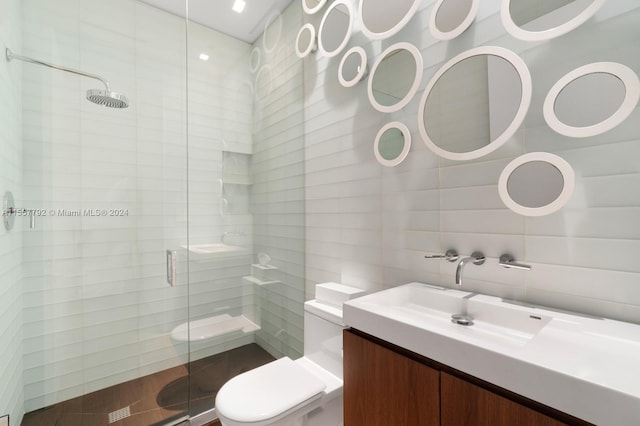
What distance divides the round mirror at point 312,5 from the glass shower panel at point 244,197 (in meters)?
0.13

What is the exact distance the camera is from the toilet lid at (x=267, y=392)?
1.19m

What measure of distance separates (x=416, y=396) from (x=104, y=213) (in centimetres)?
207

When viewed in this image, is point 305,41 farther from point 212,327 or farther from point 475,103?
point 212,327

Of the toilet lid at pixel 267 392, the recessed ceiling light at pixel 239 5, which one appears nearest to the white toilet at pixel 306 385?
the toilet lid at pixel 267 392

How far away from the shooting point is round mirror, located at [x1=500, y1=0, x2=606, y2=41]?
0.95 meters

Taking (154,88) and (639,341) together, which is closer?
(639,341)

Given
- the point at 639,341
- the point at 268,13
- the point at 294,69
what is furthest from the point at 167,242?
the point at 639,341

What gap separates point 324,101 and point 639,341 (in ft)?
6.20

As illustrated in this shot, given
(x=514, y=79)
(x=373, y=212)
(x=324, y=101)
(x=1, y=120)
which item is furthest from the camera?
(x=324, y=101)

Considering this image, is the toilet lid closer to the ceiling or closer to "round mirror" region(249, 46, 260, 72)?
"round mirror" region(249, 46, 260, 72)

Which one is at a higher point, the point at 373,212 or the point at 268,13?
the point at 268,13

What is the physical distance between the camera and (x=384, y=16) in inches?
61.4

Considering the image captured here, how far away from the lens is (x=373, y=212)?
1.66 meters

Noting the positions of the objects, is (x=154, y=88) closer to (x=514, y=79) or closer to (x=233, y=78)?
(x=233, y=78)
